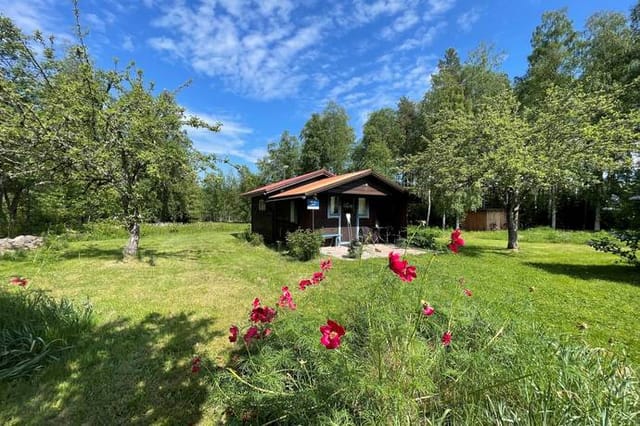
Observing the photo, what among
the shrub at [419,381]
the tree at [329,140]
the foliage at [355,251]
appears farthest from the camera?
the tree at [329,140]

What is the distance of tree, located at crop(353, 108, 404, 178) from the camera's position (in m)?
25.9

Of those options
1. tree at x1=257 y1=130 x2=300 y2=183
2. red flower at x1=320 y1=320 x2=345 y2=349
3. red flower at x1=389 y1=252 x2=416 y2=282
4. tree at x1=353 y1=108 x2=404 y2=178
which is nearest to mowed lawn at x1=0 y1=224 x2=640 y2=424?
red flower at x1=389 y1=252 x2=416 y2=282

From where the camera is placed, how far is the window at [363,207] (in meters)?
12.7

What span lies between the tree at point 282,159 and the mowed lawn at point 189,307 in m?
25.1

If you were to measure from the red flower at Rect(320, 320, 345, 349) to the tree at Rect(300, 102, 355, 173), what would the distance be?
97.4 ft

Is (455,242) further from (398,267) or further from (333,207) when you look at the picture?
(333,207)

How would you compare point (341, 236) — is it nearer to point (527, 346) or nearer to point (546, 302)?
point (546, 302)

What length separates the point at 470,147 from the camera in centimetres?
1094

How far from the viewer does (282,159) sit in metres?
34.3

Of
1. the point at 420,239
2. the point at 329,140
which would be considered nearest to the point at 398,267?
the point at 420,239

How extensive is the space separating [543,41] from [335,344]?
27.3 meters

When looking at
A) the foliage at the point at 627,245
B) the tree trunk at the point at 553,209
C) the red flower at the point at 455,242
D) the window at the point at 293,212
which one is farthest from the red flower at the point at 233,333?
the tree trunk at the point at 553,209

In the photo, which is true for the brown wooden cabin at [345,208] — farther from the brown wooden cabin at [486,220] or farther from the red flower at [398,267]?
the brown wooden cabin at [486,220]

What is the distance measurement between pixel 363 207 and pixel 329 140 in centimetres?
1937
